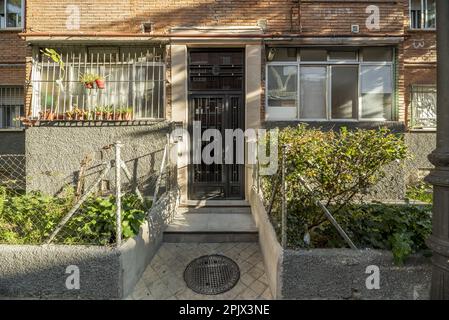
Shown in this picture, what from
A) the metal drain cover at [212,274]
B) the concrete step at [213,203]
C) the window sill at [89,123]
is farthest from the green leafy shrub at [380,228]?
the window sill at [89,123]

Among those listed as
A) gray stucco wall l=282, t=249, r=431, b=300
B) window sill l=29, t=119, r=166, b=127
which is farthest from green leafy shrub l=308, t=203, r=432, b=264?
window sill l=29, t=119, r=166, b=127

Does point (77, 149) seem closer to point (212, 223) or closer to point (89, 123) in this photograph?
point (89, 123)

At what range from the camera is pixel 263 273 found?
3645 mm

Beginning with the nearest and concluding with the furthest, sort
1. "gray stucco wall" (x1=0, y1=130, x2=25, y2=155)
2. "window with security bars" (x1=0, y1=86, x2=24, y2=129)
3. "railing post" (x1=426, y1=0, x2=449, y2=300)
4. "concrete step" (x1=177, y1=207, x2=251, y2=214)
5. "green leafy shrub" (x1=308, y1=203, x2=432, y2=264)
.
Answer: "railing post" (x1=426, y1=0, x2=449, y2=300) < "green leafy shrub" (x1=308, y1=203, x2=432, y2=264) < "concrete step" (x1=177, y1=207, x2=251, y2=214) < "gray stucco wall" (x1=0, y1=130, x2=25, y2=155) < "window with security bars" (x1=0, y1=86, x2=24, y2=129)

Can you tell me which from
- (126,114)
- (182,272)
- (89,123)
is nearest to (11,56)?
(89,123)

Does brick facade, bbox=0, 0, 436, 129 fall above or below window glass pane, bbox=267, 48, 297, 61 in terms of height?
above

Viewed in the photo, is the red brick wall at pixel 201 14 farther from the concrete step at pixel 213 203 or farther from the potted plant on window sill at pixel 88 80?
the concrete step at pixel 213 203

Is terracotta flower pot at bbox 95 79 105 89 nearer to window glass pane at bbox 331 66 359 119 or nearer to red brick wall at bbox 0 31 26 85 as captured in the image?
red brick wall at bbox 0 31 26 85

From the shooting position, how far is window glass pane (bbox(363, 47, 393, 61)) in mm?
6664

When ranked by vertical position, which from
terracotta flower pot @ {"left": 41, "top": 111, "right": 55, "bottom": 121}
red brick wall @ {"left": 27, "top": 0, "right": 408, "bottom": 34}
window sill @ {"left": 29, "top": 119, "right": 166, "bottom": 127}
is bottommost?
window sill @ {"left": 29, "top": 119, "right": 166, "bottom": 127}

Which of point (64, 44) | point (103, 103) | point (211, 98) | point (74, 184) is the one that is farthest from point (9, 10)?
point (211, 98)

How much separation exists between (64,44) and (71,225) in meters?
5.37

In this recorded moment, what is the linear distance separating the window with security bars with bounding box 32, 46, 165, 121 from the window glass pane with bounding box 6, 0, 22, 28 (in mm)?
3018

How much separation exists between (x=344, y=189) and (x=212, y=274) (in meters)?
2.13
